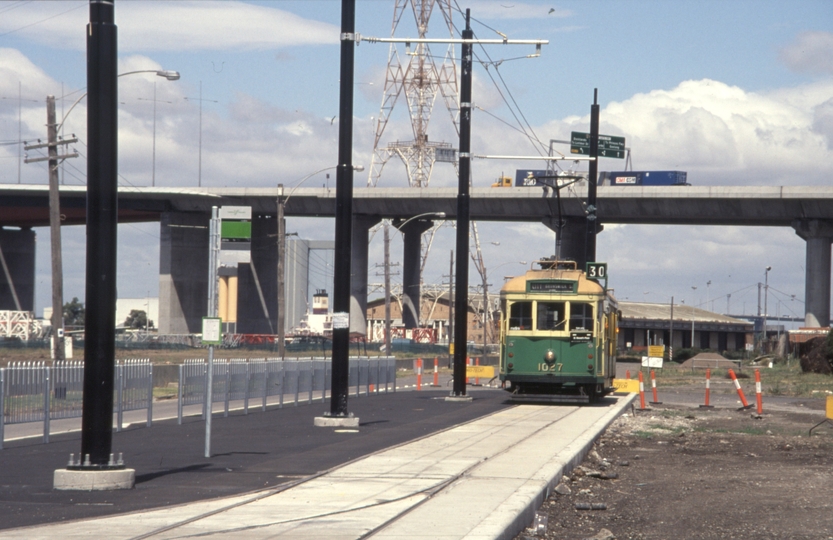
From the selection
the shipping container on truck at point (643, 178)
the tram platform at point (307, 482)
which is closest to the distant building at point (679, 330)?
the shipping container on truck at point (643, 178)

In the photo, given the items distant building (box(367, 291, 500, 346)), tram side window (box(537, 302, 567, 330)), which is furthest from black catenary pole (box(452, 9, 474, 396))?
distant building (box(367, 291, 500, 346))

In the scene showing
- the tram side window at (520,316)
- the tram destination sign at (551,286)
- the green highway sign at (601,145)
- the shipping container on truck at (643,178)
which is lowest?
the tram side window at (520,316)

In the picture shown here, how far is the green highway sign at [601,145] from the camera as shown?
44188mm

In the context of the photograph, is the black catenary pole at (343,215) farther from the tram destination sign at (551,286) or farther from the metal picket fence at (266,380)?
the tram destination sign at (551,286)

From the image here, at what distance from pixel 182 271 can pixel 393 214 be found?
57.3ft

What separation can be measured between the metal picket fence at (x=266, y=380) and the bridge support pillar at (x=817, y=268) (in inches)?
1713

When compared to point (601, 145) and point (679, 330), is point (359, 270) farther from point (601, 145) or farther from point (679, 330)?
point (679, 330)

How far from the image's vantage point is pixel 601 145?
45.7m

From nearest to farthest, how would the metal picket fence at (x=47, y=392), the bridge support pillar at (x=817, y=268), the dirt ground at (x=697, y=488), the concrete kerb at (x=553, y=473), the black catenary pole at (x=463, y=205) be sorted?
the concrete kerb at (x=553, y=473), the dirt ground at (x=697, y=488), the metal picket fence at (x=47, y=392), the black catenary pole at (x=463, y=205), the bridge support pillar at (x=817, y=268)

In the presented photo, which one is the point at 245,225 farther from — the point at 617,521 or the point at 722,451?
the point at 617,521

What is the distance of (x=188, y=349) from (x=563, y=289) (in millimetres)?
49274

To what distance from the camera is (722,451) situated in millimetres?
17969

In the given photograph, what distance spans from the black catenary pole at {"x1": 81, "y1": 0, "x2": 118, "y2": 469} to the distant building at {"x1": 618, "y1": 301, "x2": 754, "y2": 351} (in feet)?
396

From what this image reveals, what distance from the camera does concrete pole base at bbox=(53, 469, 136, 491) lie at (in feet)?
35.6
